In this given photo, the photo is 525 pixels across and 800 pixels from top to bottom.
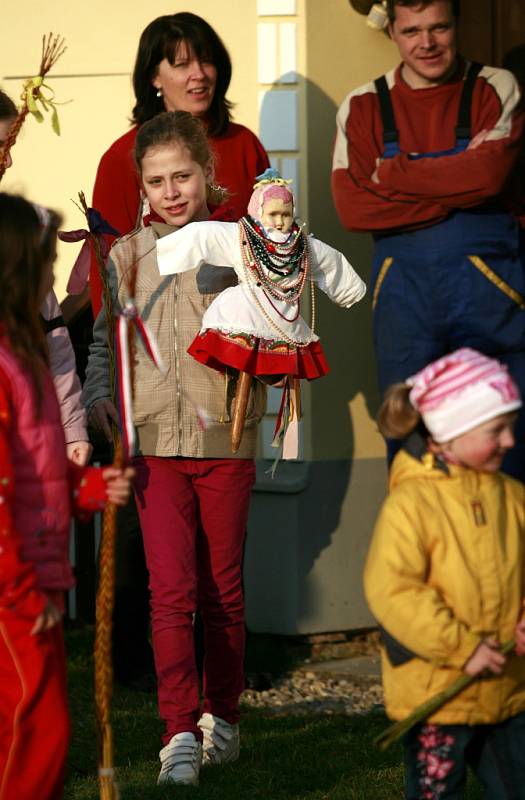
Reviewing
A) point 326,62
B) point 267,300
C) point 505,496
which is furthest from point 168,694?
point 326,62

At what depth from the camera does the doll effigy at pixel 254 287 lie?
473 cm

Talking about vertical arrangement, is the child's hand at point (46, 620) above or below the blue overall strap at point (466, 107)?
below

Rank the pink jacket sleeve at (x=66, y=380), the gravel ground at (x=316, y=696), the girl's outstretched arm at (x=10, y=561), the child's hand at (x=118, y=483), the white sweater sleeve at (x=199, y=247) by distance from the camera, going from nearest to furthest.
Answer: the girl's outstretched arm at (x=10, y=561)
the child's hand at (x=118, y=483)
the pink jacket sleeve at (x=66, y=380)
the white sweater sleeve at (x=199, y=247)
the gravel ground at (x=316, y=696)

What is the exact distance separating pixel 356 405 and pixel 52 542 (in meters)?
3.32

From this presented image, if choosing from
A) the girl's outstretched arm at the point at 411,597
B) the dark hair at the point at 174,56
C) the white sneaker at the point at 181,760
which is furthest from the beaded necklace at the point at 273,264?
the girl's outstretched arm at the point at 411,597

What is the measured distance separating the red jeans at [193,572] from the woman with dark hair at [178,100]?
1100 mm

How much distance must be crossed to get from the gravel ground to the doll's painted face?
198 centimetres

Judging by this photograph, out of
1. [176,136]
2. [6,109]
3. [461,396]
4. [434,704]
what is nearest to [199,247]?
[176,136]

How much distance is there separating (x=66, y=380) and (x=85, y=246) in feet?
1.89

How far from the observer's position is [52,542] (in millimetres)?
3494

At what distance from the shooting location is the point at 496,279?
195 inches

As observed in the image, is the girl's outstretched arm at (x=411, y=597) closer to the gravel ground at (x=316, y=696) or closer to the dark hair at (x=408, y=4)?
the dark hair at (x=408, y=4)

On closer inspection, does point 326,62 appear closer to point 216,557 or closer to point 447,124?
point 447,124

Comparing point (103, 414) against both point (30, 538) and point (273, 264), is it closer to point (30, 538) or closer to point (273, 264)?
point (273, 264)
